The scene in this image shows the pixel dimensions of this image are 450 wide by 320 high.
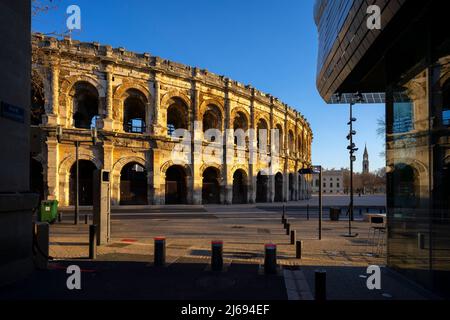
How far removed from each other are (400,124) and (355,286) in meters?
4.18

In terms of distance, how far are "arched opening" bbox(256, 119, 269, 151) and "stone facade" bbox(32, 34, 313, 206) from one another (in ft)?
5.80

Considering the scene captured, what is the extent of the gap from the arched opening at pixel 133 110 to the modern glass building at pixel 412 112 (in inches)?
979

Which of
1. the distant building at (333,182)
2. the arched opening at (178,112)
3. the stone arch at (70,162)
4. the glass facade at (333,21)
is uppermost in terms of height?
the arched opening at (178,112)

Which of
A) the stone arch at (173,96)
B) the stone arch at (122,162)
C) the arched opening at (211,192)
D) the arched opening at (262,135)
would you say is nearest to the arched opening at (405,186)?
the stone arch at (122,162)

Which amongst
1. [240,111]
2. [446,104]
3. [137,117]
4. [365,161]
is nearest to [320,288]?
[446,104]

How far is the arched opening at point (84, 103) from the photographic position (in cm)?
2834

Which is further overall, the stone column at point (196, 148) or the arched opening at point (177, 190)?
the arched opening at point (177, 190)

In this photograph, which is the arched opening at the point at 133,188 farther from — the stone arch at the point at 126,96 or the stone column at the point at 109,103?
the stone arch at the point at 126,96

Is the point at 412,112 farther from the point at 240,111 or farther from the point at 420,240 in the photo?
the point at 240,111

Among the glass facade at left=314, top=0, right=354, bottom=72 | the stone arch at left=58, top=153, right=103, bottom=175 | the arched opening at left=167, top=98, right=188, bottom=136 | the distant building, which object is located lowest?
the distant building

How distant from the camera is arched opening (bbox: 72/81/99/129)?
2834cm

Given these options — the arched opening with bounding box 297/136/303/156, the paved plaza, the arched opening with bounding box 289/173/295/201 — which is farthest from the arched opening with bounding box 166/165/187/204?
the arched opening with bounding box 297/136/303/156

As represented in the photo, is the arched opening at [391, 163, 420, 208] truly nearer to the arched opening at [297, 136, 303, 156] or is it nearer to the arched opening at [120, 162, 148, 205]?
the arched opening at [120, 162, 148, 205]
